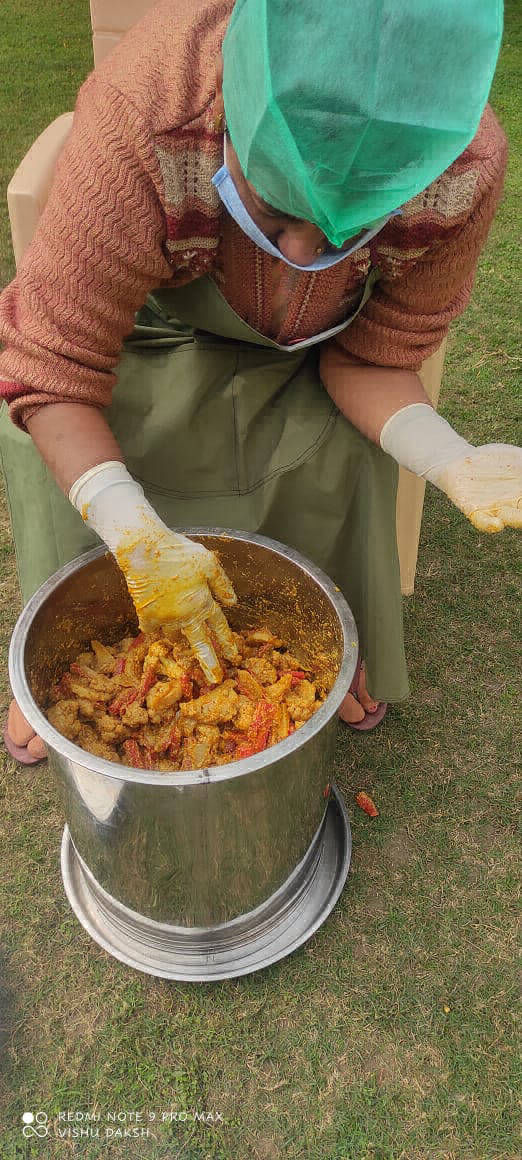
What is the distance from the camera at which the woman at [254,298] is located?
0.89 m

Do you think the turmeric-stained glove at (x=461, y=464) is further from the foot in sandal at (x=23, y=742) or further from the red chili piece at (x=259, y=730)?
the foot in sandal at (x=23, y=742)

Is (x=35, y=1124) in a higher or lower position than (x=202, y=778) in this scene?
lower

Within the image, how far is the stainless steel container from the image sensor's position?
1.25 meters

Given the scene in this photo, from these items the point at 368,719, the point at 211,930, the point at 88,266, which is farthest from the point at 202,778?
the point at 368,719

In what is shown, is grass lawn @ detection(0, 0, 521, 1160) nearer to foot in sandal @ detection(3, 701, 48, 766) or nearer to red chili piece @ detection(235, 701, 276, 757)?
foot in sandal @ detection(3, 701, 48, 766)

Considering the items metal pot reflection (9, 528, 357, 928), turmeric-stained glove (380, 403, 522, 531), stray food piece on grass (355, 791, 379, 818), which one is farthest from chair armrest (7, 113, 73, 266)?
stray food piece on grass (355, 791, 379, 818)

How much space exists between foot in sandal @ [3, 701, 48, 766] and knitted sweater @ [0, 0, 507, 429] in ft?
2.35

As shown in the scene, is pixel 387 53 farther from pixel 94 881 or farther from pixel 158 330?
pixel 94 881

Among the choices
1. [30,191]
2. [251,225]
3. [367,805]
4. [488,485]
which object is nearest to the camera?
[251,225]

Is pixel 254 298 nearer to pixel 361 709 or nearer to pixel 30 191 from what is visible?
pixel 30 191

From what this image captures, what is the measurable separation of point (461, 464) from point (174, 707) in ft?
2.03

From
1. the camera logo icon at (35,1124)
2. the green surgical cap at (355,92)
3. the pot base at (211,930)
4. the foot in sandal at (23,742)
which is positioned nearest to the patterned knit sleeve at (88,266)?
the green surgical cap at (355,92)

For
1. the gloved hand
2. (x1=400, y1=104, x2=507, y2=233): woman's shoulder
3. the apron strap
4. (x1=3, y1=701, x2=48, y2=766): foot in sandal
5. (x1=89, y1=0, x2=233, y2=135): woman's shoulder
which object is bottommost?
(x1=3, y1=701, x2=48, y2=766): foot in sandal

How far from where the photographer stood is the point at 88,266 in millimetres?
1248
